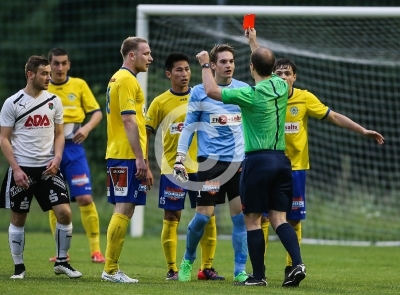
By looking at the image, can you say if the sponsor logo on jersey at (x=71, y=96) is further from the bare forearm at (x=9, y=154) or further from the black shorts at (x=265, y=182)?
the black shorts at (x=265, y=182)

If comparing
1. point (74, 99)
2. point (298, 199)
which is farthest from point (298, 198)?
point (74, 99)

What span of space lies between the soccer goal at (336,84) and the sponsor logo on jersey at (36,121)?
5.57 meters

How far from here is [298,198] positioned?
29.3 feet

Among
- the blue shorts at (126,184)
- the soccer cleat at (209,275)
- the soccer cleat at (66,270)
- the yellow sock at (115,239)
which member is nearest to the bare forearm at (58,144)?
the blue shorts at (126,184)

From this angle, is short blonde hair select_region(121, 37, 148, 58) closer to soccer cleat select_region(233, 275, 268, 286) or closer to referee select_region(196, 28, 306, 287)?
referee select_region(196, 28, 306, 287)

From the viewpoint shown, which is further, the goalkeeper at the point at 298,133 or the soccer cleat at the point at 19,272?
the goalkeeper at the point at 298,133

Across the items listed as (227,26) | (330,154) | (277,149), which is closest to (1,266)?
(277,149)

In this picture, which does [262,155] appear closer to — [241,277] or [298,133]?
[241,277]

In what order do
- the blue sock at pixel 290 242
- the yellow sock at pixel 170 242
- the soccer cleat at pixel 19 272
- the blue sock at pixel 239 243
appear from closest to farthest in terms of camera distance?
the blue sock at pixel 290 242 < the soccer cleat at pixel 19 272 < the blue sock at pixel 239 243 < the yellow sock at pixel 170 242

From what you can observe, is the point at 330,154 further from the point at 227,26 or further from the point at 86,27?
the point at 86,27

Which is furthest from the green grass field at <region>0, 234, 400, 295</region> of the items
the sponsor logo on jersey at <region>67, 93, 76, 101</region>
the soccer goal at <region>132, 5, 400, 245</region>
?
the sponsor logo on jersey at <region>67, 93, 76, 101</region>

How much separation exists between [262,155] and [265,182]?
23 centimetres

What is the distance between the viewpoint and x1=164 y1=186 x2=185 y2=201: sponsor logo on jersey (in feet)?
28.4

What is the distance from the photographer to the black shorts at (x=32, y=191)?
806 cm
